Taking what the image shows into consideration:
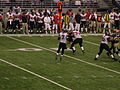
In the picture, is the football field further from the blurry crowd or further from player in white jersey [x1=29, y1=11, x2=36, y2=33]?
player in white jersey [x1=29, y1=11, x2=36, y2=33]

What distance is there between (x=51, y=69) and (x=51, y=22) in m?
14.6

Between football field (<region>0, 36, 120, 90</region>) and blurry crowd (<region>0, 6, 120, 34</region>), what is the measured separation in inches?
189

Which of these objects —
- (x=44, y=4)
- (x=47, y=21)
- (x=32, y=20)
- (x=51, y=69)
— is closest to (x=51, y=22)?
(x=47, y=21)

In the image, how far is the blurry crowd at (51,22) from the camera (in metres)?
35.1

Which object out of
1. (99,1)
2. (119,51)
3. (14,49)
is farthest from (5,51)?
(99,1)

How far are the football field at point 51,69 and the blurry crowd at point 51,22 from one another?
4804mm

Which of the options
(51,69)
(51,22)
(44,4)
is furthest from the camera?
(44,4)

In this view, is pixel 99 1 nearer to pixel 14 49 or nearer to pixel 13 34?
pixel 13 34

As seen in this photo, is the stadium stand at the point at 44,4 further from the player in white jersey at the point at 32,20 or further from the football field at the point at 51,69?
the football field at the point at 51,69

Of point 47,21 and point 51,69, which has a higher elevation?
point 47,21

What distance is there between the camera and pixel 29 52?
2678 centimetres

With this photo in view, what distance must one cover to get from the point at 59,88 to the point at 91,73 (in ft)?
11.5

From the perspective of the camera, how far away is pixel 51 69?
22.0 meters

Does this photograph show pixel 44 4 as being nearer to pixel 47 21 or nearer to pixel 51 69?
pixel 47 21
